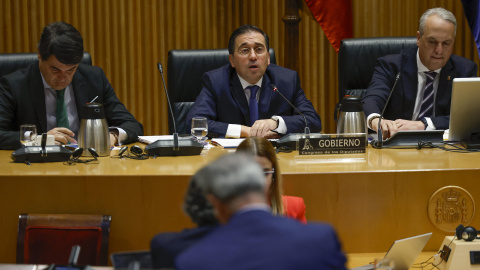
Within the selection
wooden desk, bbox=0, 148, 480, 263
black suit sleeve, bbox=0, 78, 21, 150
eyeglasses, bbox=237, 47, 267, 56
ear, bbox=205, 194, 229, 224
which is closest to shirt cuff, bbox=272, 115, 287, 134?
eyeglasses, bbox=237, 47, 267, 56

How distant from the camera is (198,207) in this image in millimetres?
1357

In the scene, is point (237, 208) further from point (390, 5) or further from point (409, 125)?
point (390, 5)

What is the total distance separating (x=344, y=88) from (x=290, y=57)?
2.43 feet

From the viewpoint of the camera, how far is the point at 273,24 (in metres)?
4.89

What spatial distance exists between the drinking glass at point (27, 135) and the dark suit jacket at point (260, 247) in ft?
5.93

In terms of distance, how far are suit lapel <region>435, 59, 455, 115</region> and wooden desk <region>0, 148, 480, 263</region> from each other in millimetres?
1368

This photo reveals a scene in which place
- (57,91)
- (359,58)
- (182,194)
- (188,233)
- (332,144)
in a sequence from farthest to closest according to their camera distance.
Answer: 1. (359,58)
2. (57,91)
3. (332,144)
4. (182,194)
5. (188,233)

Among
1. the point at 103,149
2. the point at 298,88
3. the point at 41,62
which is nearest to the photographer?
the point at 103,149

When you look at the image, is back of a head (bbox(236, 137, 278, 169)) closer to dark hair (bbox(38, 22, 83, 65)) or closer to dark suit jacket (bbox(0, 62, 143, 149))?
dark suit jacket (bbox(0, 62, 143, 149))

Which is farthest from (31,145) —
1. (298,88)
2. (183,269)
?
(183,269)

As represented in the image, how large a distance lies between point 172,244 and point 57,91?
2.28 m

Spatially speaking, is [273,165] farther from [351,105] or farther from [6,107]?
[6,107]

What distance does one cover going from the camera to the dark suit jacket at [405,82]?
3.81 metres

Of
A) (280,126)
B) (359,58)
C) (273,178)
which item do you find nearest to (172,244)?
(273,178)
